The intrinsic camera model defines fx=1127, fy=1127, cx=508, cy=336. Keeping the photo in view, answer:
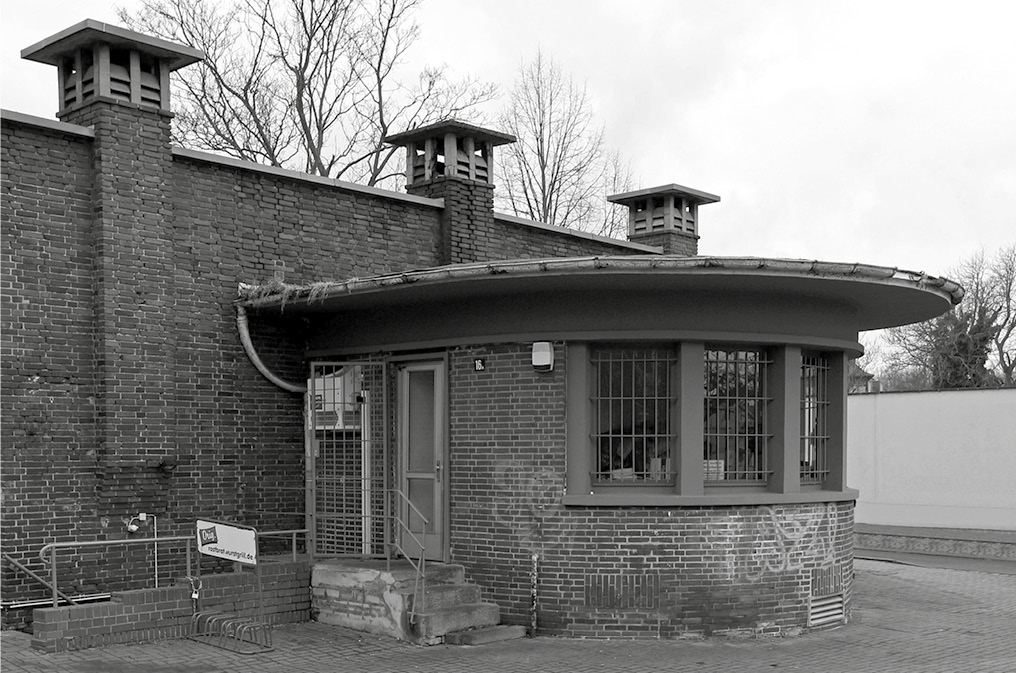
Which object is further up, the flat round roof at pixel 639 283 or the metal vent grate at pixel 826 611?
the flat round roof at pixel 639 283

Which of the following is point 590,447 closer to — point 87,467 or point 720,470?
point 720,470

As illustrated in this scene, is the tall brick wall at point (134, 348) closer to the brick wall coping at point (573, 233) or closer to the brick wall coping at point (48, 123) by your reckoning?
the brick wall coping at point (48, 123)

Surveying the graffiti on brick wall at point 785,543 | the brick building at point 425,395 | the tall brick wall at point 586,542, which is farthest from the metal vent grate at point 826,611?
the graffiti on brick wall at point 785,543

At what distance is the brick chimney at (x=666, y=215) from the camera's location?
19.0 meters

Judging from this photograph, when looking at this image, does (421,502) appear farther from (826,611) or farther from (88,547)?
(826,611)

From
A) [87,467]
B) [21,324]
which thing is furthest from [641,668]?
[21,324]

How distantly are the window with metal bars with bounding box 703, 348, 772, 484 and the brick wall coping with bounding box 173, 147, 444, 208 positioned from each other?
14.9 ft

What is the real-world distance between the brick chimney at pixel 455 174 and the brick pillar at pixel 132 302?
392 cm

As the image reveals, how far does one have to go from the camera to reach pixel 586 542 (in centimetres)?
1064

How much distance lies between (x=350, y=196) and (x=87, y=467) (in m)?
4.41

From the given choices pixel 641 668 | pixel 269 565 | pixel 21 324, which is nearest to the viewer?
pixel 641 668

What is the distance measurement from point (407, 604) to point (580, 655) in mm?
1694

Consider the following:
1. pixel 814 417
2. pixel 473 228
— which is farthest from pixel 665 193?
pixel 814 417

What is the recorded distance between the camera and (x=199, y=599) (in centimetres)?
1055
